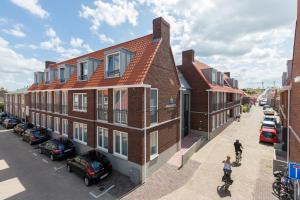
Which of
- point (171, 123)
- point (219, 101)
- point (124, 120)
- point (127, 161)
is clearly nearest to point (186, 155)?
point (171, 123)

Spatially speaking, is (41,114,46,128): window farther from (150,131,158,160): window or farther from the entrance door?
the entrance door

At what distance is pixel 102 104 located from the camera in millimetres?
13750

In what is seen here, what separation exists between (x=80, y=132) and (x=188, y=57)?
15483mm

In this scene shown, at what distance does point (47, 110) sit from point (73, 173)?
1259cm

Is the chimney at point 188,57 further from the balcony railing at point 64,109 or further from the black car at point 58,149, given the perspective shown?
the black car at point 58,149

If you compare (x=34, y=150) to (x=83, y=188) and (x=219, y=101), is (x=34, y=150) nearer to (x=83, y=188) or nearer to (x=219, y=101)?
(x=83, y=188)

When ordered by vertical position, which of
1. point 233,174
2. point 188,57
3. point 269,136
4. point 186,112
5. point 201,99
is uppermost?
point 188,57

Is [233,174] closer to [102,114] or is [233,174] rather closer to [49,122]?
[102,114]

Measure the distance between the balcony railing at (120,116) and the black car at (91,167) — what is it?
3.01 metres

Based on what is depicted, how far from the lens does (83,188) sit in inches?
421

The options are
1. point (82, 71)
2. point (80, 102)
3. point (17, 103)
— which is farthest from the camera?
point (17, 103)

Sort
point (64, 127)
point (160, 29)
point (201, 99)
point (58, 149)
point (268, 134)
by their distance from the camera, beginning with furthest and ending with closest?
point (201, 99)
point (64, 127)
point (268, 134)
point (58, 149)
point (160, 29)

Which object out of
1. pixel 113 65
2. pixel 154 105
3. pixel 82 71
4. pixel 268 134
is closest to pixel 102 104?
pixel 113 65

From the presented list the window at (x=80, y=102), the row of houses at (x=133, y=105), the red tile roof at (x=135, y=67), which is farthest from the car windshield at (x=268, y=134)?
the window at (x=80, y=102)
